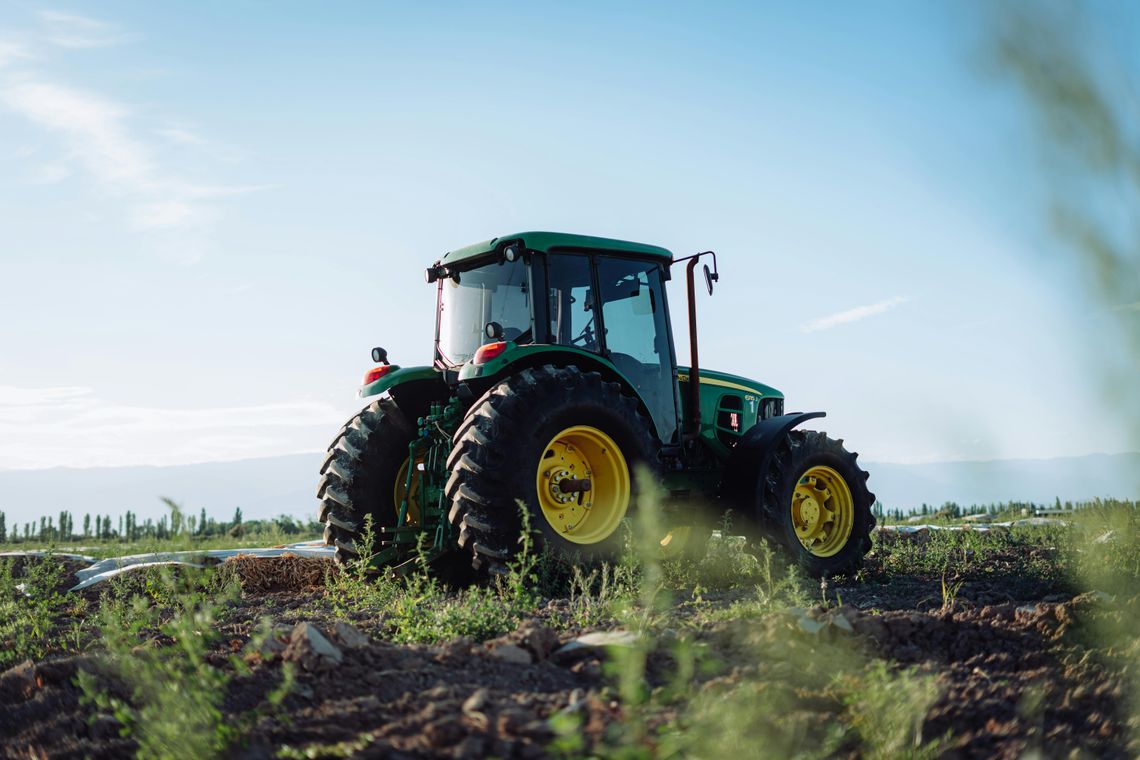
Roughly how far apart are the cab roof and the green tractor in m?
0.01

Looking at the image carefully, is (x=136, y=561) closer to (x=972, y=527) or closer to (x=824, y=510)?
(x=824, y=510)

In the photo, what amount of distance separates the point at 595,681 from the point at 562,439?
10.4 feet

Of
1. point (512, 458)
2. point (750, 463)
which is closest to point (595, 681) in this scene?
point (512, 458)

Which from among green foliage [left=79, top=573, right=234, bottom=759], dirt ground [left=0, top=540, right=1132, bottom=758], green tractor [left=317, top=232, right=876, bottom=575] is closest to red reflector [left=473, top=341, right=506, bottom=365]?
green tractor [left=317, top=232, right=876, bottom=575]

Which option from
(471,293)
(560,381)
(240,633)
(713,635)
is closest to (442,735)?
(713,635)

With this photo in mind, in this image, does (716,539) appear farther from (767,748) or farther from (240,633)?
(767,748)

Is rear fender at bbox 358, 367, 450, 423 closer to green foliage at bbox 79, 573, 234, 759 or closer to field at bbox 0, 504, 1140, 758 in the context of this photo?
field at bbox 0, 504, 1140, 758

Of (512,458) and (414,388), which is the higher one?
(414,388)

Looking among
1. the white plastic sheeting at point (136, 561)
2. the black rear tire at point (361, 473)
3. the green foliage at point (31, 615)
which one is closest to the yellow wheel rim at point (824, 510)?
the black rear tire at point (361, 473)

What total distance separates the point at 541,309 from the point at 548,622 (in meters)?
2.74

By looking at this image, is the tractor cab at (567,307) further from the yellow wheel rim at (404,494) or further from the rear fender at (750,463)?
the yellow wheel rim at (404,494)

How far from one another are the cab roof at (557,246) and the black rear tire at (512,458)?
41.8 inches

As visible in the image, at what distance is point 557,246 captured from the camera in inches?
270

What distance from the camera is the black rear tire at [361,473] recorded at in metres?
6.98
